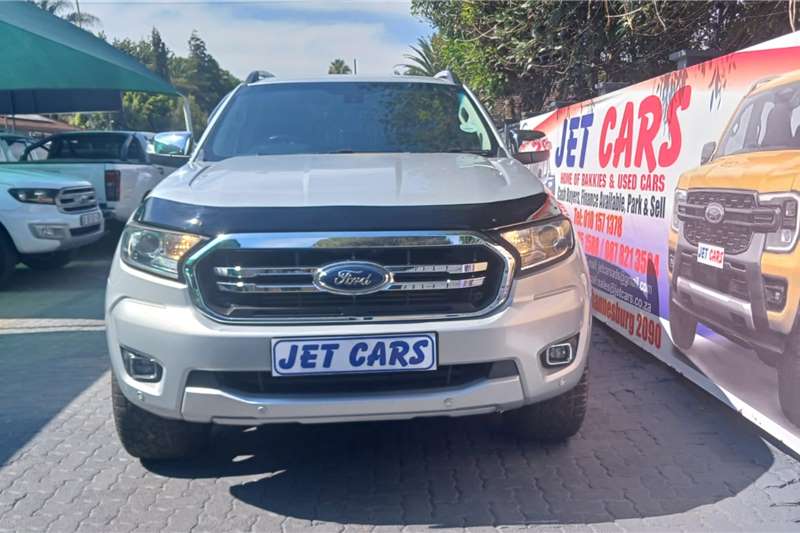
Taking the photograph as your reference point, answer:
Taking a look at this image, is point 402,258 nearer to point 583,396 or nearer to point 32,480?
point 583,396

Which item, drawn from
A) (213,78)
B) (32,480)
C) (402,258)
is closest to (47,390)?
(32,480)

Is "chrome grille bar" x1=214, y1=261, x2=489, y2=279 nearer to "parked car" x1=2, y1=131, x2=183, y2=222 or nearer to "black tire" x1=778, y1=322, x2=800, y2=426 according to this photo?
"black tire" x1=778, y1=322, x2=800, y2=426

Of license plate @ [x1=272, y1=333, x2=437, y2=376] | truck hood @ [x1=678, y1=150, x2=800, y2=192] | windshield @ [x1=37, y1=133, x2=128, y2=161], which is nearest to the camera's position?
license plate @ [x1=272, y1=333, x2=437, y2=376]

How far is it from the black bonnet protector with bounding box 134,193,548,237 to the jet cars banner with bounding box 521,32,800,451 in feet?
3.92

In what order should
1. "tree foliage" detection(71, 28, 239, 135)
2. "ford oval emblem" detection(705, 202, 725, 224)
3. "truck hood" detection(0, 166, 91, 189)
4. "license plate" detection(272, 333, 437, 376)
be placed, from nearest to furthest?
1. "license plate" detection(272, 333, 437, 376)
2. "ford oval emblem" detection(705, 202, 725, 224)
3. "truck hood" detection(0, 166, 91, 189)
4. "tree foliage" detection(71, 28, 239, 135)

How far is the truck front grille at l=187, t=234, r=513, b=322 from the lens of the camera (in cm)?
272

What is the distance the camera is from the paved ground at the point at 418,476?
287 centimetres

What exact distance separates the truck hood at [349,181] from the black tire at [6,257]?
16.9 ft

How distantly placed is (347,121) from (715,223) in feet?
6.73

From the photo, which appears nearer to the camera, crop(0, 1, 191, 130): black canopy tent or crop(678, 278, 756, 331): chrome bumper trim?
crop(678, 278, 756, 331): chrome bumper trim

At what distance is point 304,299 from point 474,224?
0.71 m

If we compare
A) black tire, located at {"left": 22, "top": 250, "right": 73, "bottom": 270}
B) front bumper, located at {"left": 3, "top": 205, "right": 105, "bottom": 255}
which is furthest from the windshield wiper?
black tire, located at {"left": 22, "top": 250, "right": 73, "bottom": 270}

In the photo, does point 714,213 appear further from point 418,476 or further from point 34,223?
point 34,223

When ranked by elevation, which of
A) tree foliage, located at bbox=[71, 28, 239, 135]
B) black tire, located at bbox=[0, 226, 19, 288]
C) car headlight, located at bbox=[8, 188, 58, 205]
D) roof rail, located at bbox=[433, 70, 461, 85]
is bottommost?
black tire, located at bbox=[0, 226, 19, 288]
